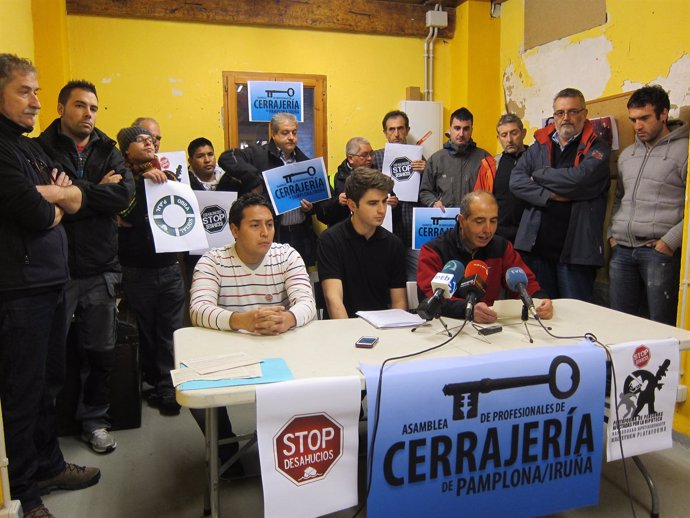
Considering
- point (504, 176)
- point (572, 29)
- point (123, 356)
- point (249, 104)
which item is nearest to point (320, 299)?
point (123, 356)

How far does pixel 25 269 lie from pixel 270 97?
3088 mm

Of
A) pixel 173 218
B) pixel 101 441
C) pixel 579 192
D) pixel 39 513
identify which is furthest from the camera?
pixel 579 192

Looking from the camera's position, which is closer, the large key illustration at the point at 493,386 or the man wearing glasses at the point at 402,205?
the large key illustration at the point at 493,386

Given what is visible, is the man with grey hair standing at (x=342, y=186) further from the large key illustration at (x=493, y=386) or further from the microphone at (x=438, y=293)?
the large key illustration at (x=493, y=386)

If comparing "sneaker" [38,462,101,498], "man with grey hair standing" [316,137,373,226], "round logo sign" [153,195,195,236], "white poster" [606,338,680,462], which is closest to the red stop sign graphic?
"white poster" [606,338,680,462]

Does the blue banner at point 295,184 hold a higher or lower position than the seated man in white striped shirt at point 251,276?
higher

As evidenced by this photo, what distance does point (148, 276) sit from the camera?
3.25 metres

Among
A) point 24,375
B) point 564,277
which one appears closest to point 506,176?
point 564,277

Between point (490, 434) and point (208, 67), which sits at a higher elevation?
point (208, 67)

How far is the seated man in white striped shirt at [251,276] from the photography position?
2.34 meters

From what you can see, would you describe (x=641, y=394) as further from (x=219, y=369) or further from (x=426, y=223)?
(x=426, y=223)

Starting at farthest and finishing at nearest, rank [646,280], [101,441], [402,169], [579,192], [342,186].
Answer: [402,169] < [342,186] < [579,192] < [646,280] < [101,441]

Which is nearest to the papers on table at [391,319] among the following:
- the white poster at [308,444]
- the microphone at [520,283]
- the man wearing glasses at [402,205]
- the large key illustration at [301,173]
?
the microphone at [520,283]

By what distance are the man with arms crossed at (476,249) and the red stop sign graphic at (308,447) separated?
3.22 feet
